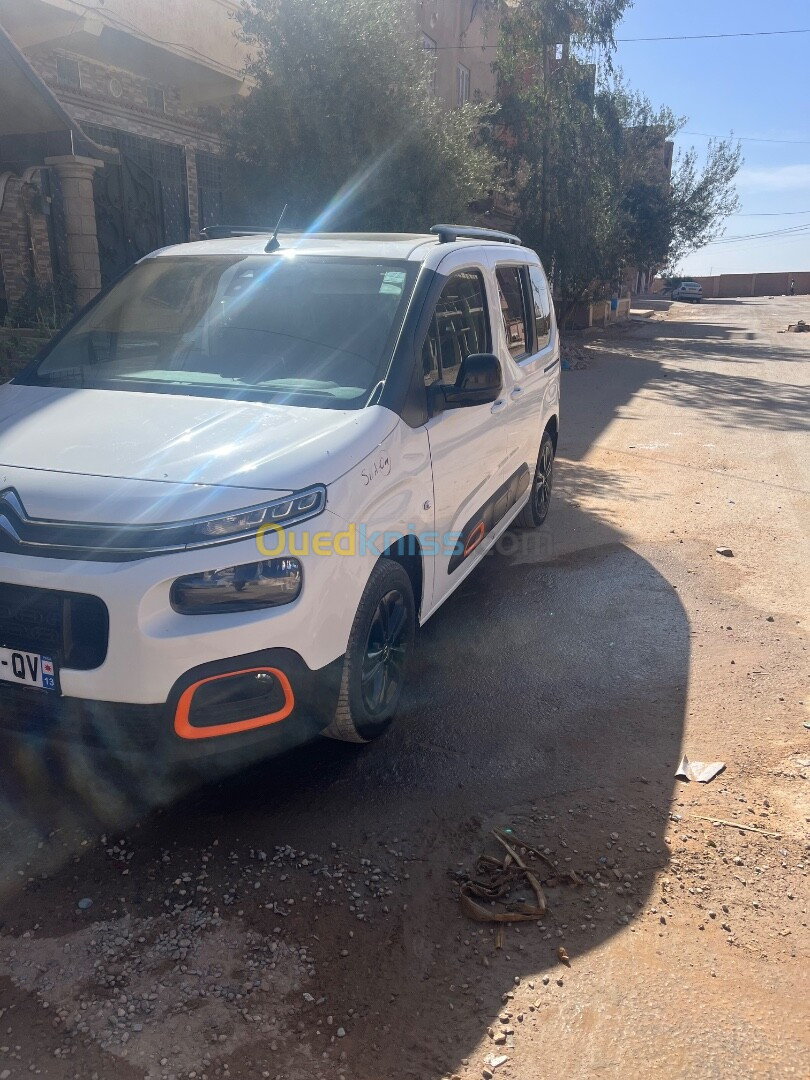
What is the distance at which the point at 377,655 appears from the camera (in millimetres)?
3514

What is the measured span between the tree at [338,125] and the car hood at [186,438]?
A: 8.92 meters

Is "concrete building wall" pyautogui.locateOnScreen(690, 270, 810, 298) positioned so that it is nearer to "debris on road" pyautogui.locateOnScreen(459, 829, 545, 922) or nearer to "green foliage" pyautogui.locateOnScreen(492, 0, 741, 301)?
"green foliage" pyautogui.locateOnScreen(492, 0, 741, 301)

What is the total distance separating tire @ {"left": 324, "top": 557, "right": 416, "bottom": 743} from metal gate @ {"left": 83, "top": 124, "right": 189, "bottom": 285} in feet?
37.3

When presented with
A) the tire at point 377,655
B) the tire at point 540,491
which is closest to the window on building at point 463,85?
the tire at point 540,491

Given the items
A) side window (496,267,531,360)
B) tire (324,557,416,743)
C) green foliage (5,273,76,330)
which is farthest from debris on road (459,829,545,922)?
green foliage (5,273,76,330)

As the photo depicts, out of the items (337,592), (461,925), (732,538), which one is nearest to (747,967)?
(461,925)

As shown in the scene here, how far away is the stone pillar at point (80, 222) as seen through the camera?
11.3 m

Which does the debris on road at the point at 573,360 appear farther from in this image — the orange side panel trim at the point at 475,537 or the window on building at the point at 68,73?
the orange side panel trim at the point at 475,537

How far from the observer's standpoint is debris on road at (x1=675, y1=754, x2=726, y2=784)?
360 cm

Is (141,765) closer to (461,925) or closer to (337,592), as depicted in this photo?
(337,592)

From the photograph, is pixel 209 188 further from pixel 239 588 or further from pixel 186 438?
pixel 239 588

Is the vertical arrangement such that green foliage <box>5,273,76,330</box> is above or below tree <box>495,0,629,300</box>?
below

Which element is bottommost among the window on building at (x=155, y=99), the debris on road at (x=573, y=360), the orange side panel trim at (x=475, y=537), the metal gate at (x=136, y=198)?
the debris on road at (x=573, y=360)

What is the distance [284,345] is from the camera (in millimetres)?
3953
